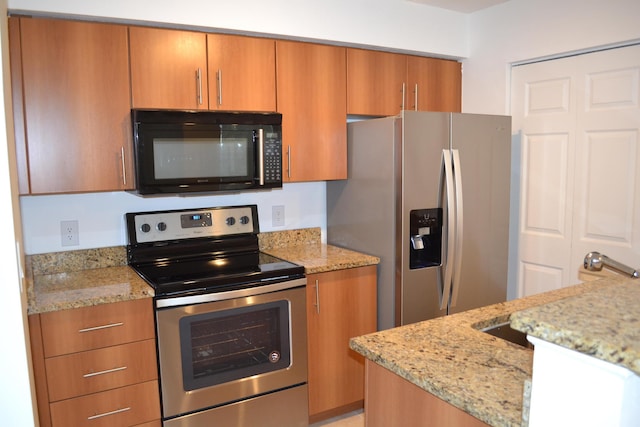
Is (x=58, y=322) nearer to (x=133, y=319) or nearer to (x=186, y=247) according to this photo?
(x=133, y=319)

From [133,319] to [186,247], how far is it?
0.64 metres

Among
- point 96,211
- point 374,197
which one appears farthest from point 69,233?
point 374,197

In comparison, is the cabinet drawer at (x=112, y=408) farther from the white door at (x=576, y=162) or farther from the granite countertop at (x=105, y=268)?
the white door at (x=576, y=162)

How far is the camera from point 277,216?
306cm

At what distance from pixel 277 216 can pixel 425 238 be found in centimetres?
92

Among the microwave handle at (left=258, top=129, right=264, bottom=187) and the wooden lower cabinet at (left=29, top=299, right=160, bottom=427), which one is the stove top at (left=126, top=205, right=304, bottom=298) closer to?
the wooden lower cabinet at (left=29, top=299, right=160, bottom=427)

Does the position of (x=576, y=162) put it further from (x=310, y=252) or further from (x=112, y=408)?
(x=112, y=408)

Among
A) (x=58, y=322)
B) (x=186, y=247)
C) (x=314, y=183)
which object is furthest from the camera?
(x=314, y=183)

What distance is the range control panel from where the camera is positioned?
8.52 feet

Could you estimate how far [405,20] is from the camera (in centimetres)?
300

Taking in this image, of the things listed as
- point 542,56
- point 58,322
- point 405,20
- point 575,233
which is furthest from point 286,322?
point 542,56

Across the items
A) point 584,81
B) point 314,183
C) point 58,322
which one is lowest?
point 58,322

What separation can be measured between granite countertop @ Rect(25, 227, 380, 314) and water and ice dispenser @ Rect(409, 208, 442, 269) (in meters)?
0.22

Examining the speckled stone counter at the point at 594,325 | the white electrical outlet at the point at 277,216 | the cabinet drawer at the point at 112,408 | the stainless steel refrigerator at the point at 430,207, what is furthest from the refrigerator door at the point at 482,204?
the speckled stone counter at the point at 594,325
